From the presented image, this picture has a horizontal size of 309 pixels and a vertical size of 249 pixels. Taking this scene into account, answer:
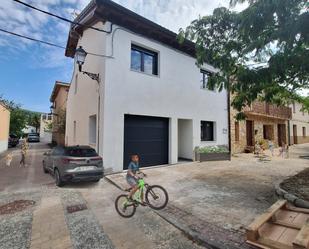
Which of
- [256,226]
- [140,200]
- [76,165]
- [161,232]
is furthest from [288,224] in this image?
[76,165]

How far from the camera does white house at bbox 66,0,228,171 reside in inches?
338

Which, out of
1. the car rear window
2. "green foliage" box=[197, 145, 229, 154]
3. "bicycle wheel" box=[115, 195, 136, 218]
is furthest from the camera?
"green foliage" box=[197, 145, 229, 154]

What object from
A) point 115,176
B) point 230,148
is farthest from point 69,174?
point 230,148

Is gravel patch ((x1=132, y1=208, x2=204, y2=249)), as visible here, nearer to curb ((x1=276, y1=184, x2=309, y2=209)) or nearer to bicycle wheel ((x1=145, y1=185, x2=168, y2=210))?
bicycle wheel ((x1=145, y1=185, x2=168, y2=210))

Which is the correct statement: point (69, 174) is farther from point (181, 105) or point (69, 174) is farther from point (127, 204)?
point (181, 105)

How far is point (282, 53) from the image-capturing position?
13.8 feet

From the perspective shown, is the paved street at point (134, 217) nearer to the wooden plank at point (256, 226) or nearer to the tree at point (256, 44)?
the wooden plank at point (256, 226)

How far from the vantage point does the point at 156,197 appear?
5.00 meters

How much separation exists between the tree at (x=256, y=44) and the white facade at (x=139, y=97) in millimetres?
4184

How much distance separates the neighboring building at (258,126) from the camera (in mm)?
15648

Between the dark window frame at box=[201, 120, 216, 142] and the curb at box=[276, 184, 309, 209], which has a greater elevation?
the dark window frame at box=[201, 120, 216, 142]

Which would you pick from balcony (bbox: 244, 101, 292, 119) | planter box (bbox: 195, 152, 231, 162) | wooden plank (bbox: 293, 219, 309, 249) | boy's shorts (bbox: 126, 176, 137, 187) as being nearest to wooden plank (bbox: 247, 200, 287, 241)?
wooden plank (bbox: 293, 219, 309, 249)

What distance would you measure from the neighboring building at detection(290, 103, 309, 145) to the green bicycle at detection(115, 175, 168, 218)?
25049 millimetres

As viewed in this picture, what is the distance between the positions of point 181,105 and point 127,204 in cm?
751
